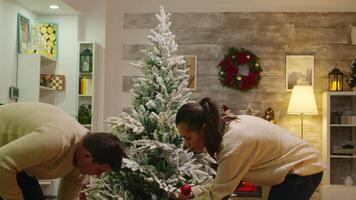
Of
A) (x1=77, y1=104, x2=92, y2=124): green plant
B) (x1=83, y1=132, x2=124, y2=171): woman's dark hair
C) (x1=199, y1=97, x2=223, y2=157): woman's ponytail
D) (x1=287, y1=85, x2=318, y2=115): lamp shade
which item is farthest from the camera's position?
(x1=77, y1=104, x2=92, y2=124): green plant

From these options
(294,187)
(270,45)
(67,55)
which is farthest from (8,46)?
(294,187)

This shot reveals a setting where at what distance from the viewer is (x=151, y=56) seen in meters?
3.93

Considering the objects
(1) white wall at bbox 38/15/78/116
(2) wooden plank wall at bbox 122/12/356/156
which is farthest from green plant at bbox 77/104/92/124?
(2) wooden plank wall at bbox 122/12/356/156

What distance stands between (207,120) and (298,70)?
431 centimetres

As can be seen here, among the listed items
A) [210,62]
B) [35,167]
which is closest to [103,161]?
[35,167]

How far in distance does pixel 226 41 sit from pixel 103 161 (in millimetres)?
4511

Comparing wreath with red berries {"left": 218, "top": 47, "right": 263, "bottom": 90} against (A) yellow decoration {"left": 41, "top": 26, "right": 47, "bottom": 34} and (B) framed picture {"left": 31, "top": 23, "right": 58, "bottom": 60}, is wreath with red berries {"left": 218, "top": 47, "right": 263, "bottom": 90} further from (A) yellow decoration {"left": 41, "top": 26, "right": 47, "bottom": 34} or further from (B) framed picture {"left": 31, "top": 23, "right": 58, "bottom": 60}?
(A) yellow decoration {"left": 41, "top": 26, "right": 47, "bottom": 34}

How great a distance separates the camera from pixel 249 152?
2289 millimetres

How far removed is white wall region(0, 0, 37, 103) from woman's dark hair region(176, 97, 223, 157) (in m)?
3.63

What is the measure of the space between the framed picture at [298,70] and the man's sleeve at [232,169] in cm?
419

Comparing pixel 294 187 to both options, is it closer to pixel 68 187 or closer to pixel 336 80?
pixel 68 187

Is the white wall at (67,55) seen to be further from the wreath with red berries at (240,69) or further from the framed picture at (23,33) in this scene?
the wreath with red berries at (240,69)

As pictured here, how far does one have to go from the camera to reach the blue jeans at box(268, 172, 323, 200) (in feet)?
7.83

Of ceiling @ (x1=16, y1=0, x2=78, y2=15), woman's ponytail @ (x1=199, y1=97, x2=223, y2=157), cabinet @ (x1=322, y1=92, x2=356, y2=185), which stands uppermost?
ceiling @ (x1=16, y1=0, x2=78, y2=15)
